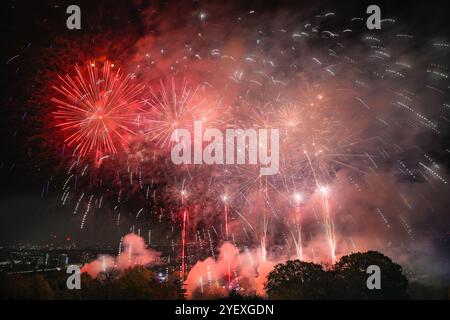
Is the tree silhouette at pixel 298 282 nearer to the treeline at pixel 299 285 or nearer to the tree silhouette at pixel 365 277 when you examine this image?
the treeline at pixel 299 285

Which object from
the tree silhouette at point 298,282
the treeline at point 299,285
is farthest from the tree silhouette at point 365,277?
the tree silhouette at point 298,282

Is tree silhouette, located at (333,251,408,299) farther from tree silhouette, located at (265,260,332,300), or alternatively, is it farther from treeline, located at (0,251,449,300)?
tree silhouette, located at (265,260,332,300)

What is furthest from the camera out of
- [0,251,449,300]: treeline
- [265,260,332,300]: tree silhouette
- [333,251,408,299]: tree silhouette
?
[333,251,408,299]: tree silhouette

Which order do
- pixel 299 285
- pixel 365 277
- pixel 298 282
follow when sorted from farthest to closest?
pixel 365 277 → pixel 298 282 → pixel 299 285

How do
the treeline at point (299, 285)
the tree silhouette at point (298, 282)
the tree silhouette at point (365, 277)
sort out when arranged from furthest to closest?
1. the tree silhouette at point (365, 277)
2. the treeline at point (299, 285)
3. the tree silhouette at point (298, 282)

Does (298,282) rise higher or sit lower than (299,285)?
higher

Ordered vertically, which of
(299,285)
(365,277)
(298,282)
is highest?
(365,277)

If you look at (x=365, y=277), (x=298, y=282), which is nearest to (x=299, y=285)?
(x=298, y=282)

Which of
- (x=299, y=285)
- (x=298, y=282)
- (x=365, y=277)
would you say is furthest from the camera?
(x=365, y=277)

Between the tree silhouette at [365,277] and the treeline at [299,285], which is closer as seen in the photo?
the treeline at [299,285]

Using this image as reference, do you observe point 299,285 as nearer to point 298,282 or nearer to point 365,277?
point 298,282

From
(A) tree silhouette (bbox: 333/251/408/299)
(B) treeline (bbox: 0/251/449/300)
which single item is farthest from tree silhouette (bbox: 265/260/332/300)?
(A) tree silhouette (bbox: 333/251/408/299)
